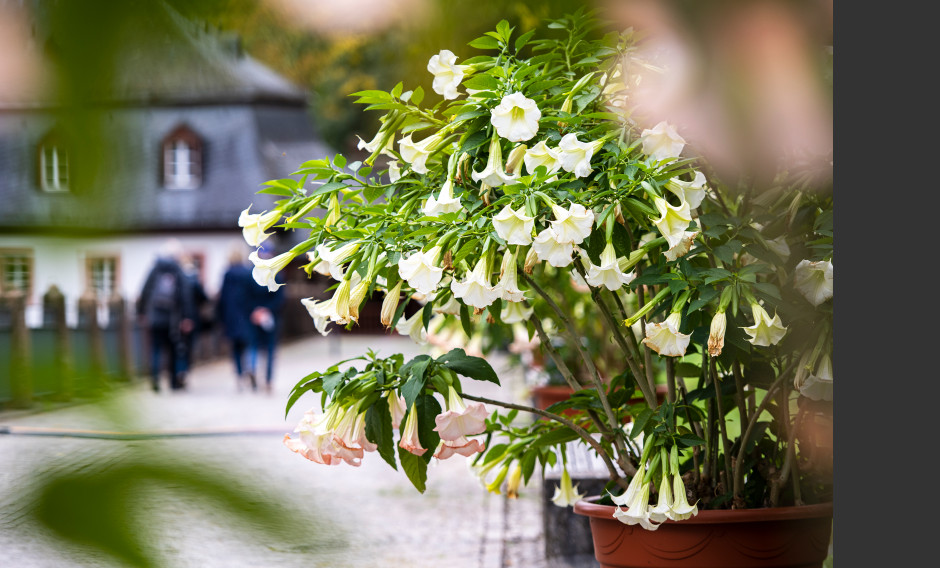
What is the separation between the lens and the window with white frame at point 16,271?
219 millimetres

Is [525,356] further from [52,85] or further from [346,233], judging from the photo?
[52,85]

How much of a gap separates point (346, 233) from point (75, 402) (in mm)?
1377

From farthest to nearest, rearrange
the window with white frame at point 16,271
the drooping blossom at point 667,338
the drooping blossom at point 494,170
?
the drooping blossom at point 494,170 < the drooping blossom at point 667,338 < the window with white frame at point 16,271

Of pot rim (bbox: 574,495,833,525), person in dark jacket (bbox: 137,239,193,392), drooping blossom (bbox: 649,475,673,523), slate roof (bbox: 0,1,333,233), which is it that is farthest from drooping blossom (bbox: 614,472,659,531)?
slate roof (bbox: 0,1,333,233)

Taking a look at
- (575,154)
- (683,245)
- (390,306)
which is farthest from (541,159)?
(390,306)

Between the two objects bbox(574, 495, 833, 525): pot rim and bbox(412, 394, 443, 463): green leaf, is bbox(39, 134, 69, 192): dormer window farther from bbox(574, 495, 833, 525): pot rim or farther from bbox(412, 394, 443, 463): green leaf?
bbox(574, 495, 833, 525): pot rim

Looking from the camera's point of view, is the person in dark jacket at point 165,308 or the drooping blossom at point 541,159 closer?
the person in dark jacket at point 165,308

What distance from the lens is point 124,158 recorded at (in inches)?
9.5

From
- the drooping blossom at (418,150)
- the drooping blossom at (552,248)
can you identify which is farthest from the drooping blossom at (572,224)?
the drooping blossom at (418,150)

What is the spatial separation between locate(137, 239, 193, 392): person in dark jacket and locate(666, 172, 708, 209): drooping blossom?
118cm

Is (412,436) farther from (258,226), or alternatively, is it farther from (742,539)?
(742,539)

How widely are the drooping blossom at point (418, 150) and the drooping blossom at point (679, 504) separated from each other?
28.7 inches

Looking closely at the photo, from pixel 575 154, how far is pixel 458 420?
496 mm

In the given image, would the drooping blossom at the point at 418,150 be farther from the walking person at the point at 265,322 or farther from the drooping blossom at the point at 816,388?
the drooping blossom at the point at 816,388
